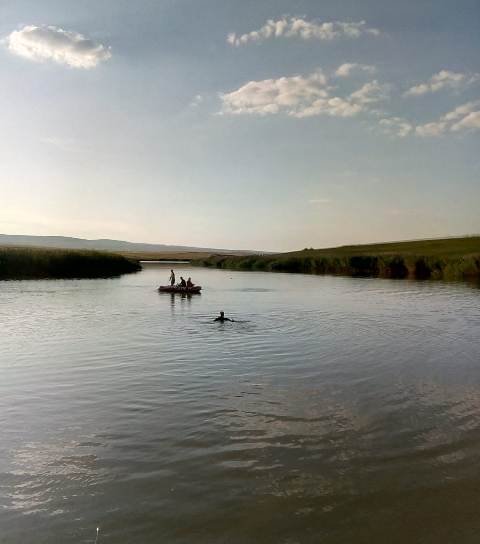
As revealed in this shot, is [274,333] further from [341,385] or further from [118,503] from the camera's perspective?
[118,503]

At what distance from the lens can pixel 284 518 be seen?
24.2 ft

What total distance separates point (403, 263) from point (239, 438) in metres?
75.0

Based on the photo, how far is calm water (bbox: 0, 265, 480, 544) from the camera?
7293 mm

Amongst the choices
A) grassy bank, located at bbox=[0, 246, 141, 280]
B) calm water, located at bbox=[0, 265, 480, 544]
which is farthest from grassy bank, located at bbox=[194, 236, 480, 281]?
calm water, located at bbox=[0, 265, 480, 544]

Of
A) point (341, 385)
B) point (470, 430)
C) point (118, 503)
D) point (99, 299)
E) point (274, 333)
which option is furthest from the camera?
point (99, 299)

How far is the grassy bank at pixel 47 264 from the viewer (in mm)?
67250

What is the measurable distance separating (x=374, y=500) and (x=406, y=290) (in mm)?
43794

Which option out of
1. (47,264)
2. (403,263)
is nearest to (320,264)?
(403,263)

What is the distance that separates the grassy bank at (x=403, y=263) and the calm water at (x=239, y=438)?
52.2 metres

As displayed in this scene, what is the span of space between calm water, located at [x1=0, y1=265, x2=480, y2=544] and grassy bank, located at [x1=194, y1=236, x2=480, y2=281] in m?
52.2

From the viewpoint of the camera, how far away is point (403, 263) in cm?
8038

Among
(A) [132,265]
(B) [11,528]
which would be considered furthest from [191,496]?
(A) [132,265]

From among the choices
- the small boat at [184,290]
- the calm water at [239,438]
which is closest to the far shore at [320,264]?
the small boat at [184,290]

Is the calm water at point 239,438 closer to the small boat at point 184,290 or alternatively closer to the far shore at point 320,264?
the small boat at point 184,290
